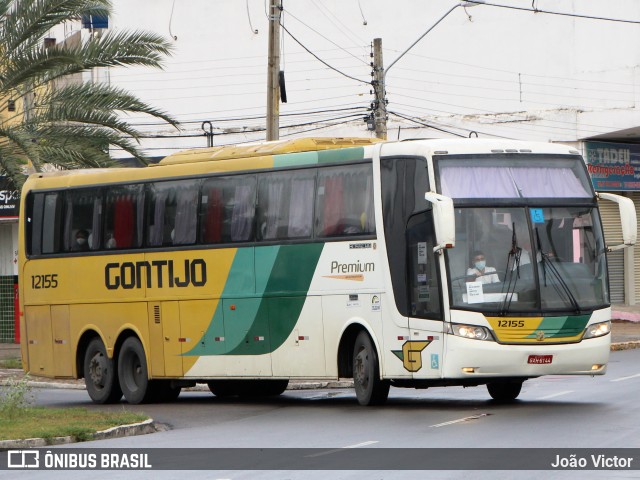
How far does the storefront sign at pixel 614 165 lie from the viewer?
41.4 m

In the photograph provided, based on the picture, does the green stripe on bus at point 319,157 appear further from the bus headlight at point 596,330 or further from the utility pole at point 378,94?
the utility pole at point 378,94

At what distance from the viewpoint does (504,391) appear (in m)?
18.2

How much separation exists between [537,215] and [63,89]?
491 inches

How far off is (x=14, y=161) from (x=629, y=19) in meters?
22.6

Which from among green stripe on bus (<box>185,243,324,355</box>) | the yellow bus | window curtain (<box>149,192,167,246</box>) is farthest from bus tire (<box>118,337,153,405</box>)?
window curtain (<box>149,192,167,246</box>)

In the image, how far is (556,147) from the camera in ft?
57.0

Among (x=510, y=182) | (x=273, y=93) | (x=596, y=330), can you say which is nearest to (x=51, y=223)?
(x=273, y=93)

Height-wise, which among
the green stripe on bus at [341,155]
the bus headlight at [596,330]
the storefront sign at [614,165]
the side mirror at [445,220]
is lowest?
the bus headlight at [596,330]

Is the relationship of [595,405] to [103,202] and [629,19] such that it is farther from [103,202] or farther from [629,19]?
[629,19]

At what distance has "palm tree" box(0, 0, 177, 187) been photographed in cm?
2442

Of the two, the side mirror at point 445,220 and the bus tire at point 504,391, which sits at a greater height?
the side mirror at point 445,220

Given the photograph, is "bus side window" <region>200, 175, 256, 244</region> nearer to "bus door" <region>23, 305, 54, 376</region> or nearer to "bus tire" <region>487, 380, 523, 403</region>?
"bus tire" <region>487, 380, 523, 403</region>

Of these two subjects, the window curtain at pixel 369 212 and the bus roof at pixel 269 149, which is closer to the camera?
the window curtain at pixel 369 212

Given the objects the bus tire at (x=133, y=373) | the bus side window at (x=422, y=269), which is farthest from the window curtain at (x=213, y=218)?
the bus side window at (x=422, y=269)
